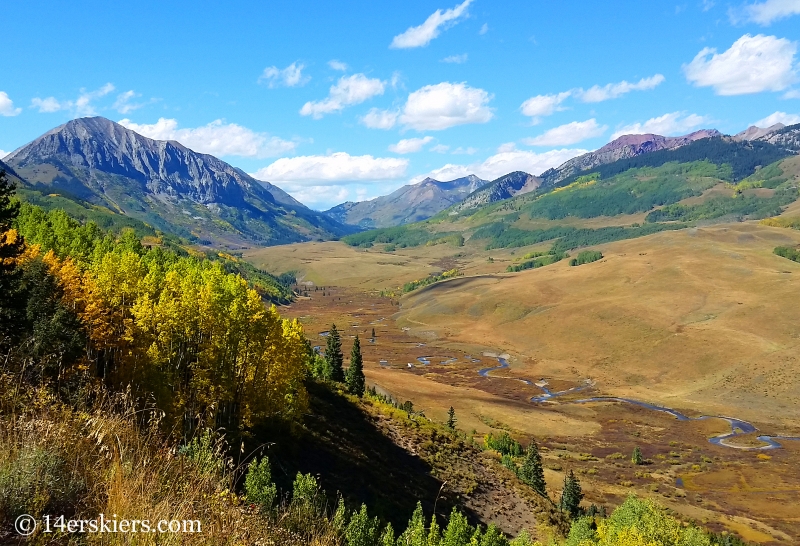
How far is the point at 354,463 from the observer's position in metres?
46.1

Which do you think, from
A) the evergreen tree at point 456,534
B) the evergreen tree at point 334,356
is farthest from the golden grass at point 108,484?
the evergreen tree at point 334,356

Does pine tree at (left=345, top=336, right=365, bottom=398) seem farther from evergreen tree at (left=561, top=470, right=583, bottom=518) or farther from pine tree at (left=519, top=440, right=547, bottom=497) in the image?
evergreen tree at (left=561, top=470, right=583, bottom=518)

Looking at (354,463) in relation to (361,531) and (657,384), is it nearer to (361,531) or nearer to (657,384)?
(361,531)

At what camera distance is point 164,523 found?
6164mm

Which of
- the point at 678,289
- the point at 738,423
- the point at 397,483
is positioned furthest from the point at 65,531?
the point at 678,289

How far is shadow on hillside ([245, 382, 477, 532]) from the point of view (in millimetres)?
38531

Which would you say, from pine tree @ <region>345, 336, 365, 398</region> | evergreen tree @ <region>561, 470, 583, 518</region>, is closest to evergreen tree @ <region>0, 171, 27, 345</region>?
pine tree @ <region>345, 336, 365, 398</region>

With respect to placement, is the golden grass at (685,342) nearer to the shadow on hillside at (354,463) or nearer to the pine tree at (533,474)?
the pine tree at (533,474)

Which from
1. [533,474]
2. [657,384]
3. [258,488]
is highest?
[258,488]

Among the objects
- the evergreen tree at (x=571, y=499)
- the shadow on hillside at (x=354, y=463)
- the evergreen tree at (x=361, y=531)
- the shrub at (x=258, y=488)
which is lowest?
the evergreen tree at (x=571, y=499)

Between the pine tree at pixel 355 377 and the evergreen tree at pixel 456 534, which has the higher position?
the evergreen tree at pixel 456 534

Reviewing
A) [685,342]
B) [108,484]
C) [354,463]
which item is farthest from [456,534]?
[685,342]

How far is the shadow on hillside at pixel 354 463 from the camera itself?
38.5 metres

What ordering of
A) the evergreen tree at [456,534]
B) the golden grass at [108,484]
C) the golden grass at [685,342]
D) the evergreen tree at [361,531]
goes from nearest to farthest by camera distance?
the golden grass at [108,484] → the evergreen tree at [361,531] → the evergreen tree at [456,534] → the golden grass at [685,342]
